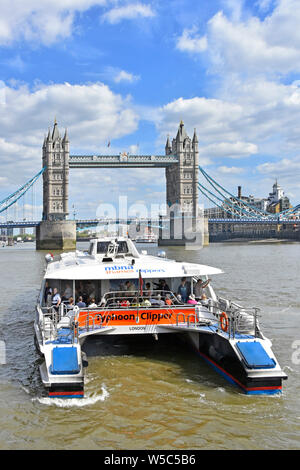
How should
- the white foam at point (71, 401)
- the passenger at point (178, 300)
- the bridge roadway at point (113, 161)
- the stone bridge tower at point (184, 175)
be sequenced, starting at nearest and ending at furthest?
the white foam at point (71, 401), the passenger at point (178, 300), the bridge roadway at point (113, 161), the stone bridge tower at point (184, 175)

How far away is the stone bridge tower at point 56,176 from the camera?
90.4 meters

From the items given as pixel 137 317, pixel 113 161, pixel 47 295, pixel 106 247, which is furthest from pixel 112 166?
pixel 137 317

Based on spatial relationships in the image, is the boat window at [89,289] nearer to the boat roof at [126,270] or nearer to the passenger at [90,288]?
the passenger at [90,288]

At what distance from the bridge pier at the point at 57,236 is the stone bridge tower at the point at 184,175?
25.5 metres

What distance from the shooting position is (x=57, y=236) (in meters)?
76.1

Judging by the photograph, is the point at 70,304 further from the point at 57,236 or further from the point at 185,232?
the point at 185,232

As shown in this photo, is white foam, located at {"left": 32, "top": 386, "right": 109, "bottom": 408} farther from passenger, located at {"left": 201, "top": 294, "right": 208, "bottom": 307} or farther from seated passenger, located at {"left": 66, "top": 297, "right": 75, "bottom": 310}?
passenger, located at {"left": 201, "top": 294, "right": 208, "bottom": 307}

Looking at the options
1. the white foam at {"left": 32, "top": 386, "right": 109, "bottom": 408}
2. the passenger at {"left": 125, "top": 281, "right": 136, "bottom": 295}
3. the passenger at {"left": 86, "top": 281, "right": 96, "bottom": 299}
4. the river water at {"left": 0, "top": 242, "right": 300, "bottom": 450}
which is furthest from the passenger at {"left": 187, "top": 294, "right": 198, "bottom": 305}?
the white foam at {"left": 32, "top": 386, "right": 109, "bottom": 408}

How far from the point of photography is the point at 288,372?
29.0 feet

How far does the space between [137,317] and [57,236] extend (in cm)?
6895

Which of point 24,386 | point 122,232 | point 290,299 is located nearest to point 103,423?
point 24,386

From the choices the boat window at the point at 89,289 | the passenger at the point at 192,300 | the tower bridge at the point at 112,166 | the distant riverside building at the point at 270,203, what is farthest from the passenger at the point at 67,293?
the distant riverside building at the point at 270,203

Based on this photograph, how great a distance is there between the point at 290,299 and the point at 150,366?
34.0 feet

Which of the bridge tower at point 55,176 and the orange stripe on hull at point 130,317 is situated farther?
the bridge tower at point 55,176
